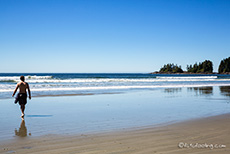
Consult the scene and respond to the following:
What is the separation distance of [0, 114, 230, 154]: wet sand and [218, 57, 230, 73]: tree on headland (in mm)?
173655

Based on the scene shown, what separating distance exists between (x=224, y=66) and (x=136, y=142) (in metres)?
179

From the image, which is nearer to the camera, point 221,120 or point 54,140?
point 54,140

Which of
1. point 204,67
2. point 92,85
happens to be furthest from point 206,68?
point 92,85

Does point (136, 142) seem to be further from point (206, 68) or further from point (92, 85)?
point (206, 68)

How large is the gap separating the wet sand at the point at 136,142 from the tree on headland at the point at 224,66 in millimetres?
173655

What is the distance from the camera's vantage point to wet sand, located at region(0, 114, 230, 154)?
4465 mm

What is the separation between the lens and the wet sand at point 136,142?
176 inches

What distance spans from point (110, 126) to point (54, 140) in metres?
1.93

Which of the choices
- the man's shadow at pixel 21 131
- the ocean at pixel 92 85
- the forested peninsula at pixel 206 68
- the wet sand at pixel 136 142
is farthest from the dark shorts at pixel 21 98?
the forested peninsula at pixel 206 68

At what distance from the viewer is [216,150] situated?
4.43 metres

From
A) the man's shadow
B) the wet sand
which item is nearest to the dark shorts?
the man's shadow

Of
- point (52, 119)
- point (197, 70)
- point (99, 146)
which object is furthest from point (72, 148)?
point (197, 70)

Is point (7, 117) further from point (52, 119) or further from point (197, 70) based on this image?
point (197, 70)

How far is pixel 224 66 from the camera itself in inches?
6471
